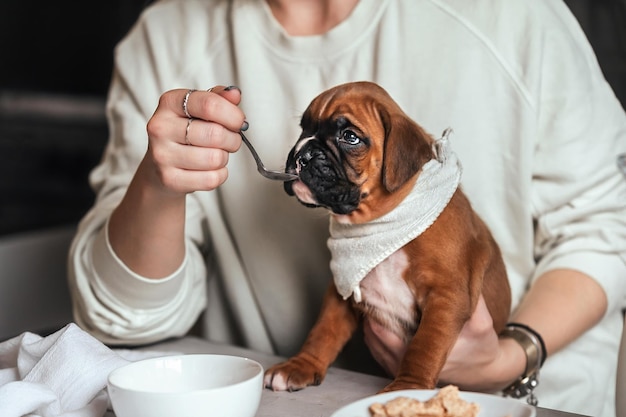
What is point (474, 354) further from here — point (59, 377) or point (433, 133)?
point (59, 377)

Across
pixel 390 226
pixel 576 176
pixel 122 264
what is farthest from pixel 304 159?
pixel 576 176

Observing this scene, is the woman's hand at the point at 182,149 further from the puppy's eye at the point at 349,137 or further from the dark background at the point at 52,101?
the dark background at the point at 52,101

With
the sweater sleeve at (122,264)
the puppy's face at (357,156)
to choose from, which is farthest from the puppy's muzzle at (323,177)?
the sweater sleeve at (122,264)

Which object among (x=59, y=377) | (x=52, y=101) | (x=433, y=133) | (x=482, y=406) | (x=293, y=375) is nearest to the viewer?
(x=482, y=406)

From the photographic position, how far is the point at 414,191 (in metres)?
0.97

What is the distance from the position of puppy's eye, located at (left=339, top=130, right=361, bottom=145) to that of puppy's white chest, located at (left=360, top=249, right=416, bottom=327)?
0.49 feet

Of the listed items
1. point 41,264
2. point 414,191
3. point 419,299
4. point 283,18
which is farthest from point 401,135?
point 41,264

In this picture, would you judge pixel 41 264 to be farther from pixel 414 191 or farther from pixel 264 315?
pixel 414 191

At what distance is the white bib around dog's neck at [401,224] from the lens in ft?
3.17

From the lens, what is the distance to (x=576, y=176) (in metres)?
1.24

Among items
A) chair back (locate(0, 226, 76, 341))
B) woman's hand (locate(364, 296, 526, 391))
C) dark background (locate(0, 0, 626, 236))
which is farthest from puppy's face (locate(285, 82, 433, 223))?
dark background (locate(0, 0, 626, 236))

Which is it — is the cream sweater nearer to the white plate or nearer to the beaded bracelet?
the beaded bracelet

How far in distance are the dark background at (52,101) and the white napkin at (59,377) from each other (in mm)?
1182

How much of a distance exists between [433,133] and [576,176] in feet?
0.72
